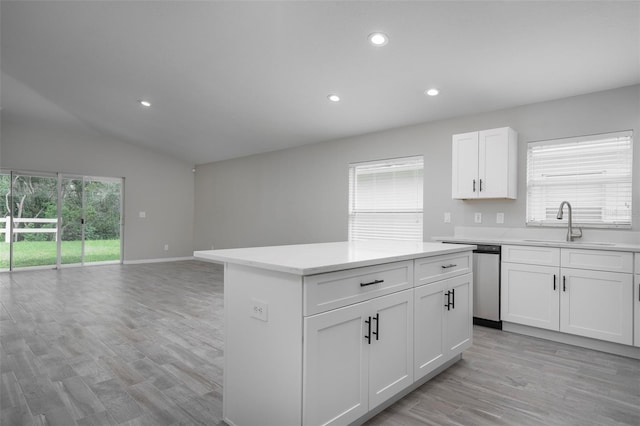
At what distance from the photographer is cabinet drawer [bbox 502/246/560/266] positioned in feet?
10.7

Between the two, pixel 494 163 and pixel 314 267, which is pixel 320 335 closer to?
pixel 314 267

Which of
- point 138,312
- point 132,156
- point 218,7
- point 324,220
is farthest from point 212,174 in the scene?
point 218,7

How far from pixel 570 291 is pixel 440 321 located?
64.1 inches

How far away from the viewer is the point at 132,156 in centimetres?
801

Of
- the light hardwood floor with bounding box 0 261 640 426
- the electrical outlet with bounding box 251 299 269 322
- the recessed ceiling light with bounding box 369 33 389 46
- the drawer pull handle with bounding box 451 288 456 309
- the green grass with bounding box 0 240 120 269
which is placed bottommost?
the light hardwood floor with bounding box 0 261 640 426

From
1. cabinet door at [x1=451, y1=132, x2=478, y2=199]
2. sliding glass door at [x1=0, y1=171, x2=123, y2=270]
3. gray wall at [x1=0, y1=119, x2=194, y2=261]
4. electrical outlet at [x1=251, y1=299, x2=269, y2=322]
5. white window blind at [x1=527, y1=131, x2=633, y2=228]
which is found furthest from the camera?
gray wall at [x1=0, y1=119, x2=194, y2=261]

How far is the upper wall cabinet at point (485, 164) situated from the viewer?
3.78 metres

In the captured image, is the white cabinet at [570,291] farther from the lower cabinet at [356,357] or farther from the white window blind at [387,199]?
the lower cabinet at [356,357]

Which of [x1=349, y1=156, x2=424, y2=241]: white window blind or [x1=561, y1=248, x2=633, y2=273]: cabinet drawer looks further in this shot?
[x1=349, y1=156, x2=424, y2=241]: white window blind

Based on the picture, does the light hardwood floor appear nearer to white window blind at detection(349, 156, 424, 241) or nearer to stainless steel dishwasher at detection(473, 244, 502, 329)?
stainless steel dishwasher at detection(473, 244, 502, 329)

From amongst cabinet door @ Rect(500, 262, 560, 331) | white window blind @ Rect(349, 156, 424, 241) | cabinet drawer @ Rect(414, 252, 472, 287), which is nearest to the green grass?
white window blind @ Rect(349, 156, 424, 241)

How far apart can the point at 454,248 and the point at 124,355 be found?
2.69 meters

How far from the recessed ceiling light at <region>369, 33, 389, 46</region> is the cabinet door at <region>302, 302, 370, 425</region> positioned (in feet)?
7.94

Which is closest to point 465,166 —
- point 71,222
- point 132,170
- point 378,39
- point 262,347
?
point 378,39
